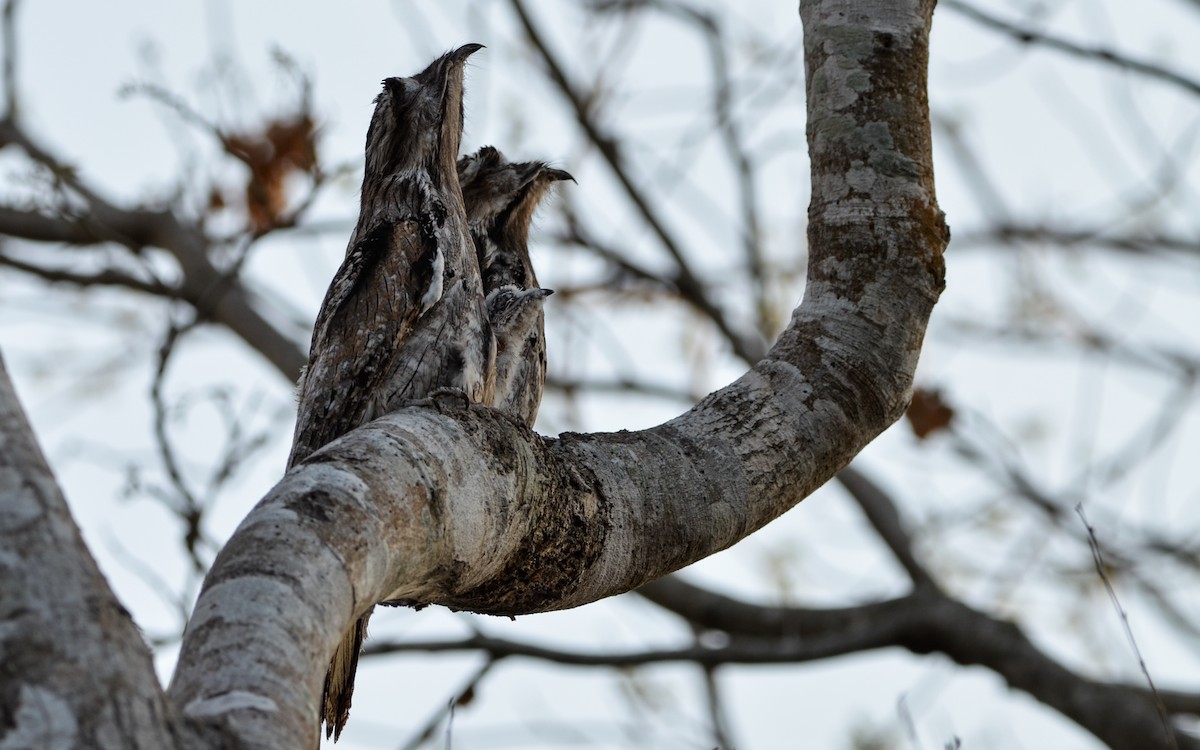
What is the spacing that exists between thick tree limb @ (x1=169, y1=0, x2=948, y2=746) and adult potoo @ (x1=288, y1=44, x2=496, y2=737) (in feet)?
3.25

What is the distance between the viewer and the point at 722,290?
1090 cm

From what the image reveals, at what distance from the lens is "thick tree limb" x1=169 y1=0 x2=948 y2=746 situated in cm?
189

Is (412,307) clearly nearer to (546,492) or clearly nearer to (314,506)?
(546,492)

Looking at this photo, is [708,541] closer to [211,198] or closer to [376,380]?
[376,380]

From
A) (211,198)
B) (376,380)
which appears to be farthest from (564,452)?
(211,198)

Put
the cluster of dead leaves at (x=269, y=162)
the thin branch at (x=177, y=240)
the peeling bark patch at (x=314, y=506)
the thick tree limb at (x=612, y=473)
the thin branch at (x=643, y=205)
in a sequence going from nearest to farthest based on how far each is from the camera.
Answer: the thick tree limb at (x=612, y=473) < the peeling bark patch at (x=314, y=506) < the cluster of dead leaves at (x=269, y=162) < the thin branch at (x=177, y=240) < the thin branch at (x=643, y=205)

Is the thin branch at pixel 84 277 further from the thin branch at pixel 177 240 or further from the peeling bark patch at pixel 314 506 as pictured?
the peeling bark patch at pixel 314 506

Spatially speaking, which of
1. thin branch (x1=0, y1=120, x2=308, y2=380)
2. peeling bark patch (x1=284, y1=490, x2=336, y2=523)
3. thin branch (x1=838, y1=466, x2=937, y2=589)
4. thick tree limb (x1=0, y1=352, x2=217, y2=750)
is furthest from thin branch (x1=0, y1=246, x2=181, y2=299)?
thick tree limb (x1=0, y1=352, x2=217, y2=750)

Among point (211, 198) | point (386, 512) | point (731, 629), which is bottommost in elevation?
point (386, 512)

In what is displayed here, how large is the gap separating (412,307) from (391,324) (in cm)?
9

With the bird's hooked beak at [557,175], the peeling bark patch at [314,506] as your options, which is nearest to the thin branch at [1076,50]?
the bird's hooked beak at [557,175]

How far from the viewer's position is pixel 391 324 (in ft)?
12.6

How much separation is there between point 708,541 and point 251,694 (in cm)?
127

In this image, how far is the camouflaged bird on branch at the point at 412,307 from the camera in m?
3.75
